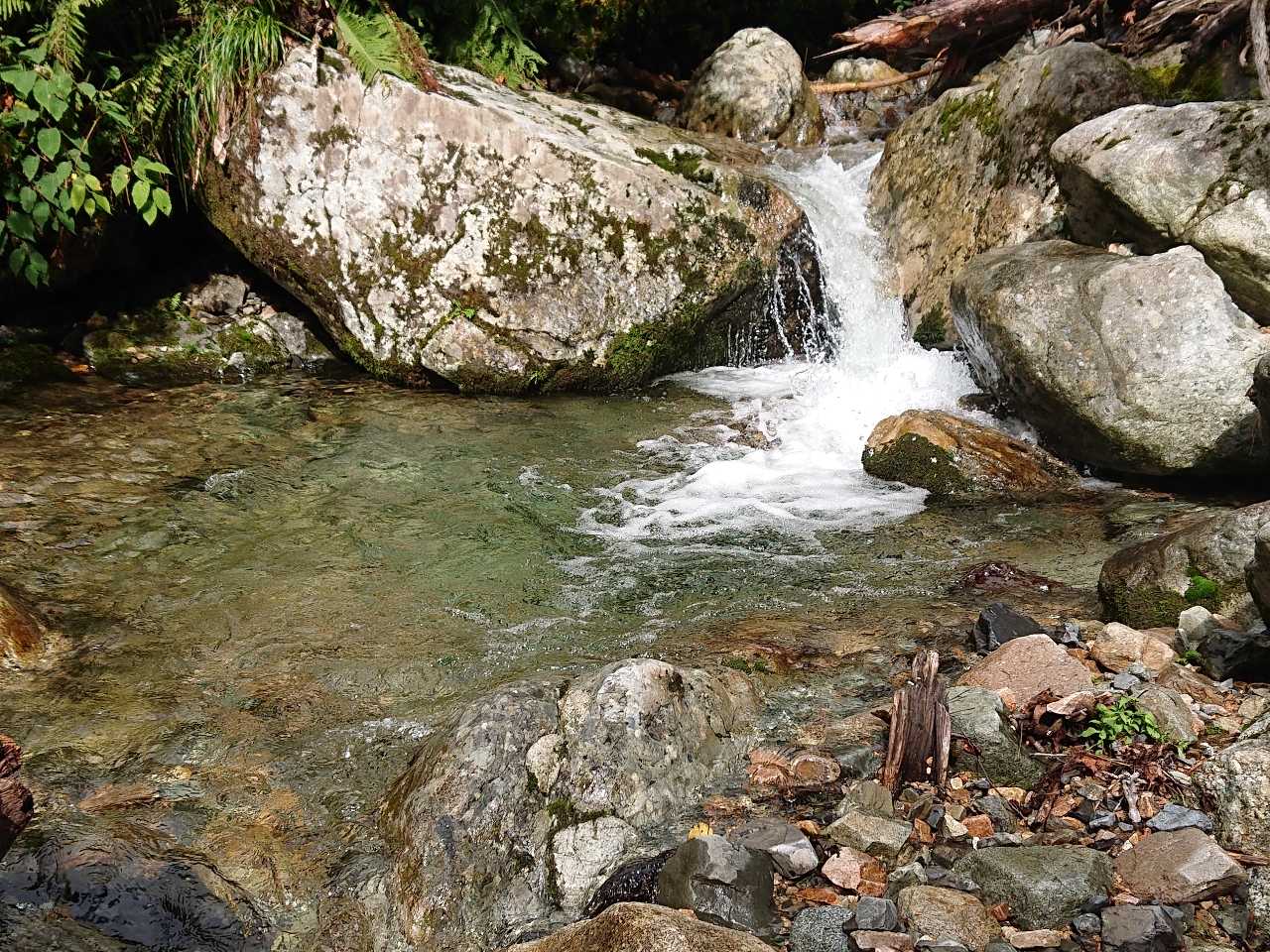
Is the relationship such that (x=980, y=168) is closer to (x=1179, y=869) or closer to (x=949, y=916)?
(x=1179, y=869)

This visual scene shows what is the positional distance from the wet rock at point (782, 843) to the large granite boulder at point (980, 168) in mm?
5996

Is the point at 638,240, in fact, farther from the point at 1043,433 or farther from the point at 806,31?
the point at 806,31

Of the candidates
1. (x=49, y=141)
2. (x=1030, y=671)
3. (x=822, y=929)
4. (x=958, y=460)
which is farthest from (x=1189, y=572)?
(x=49, y=141)

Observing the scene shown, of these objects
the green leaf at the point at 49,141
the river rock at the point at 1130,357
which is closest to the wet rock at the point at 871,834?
the river rock at the point at 1130,357

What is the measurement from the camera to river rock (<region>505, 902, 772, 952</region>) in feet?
7.14

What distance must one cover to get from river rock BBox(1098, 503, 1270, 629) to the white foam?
164cm

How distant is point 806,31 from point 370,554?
11951mm

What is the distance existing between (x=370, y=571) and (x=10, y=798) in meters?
2.30

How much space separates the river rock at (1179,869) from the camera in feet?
7.77

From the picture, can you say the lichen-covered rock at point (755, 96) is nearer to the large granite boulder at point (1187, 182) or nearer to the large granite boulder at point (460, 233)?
the large granite boulder at point (460, 233)

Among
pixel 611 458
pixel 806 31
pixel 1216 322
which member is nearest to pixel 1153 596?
pixel 1216 322

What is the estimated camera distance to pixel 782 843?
108 inches

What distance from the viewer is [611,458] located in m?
6.55

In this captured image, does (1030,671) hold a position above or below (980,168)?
below
